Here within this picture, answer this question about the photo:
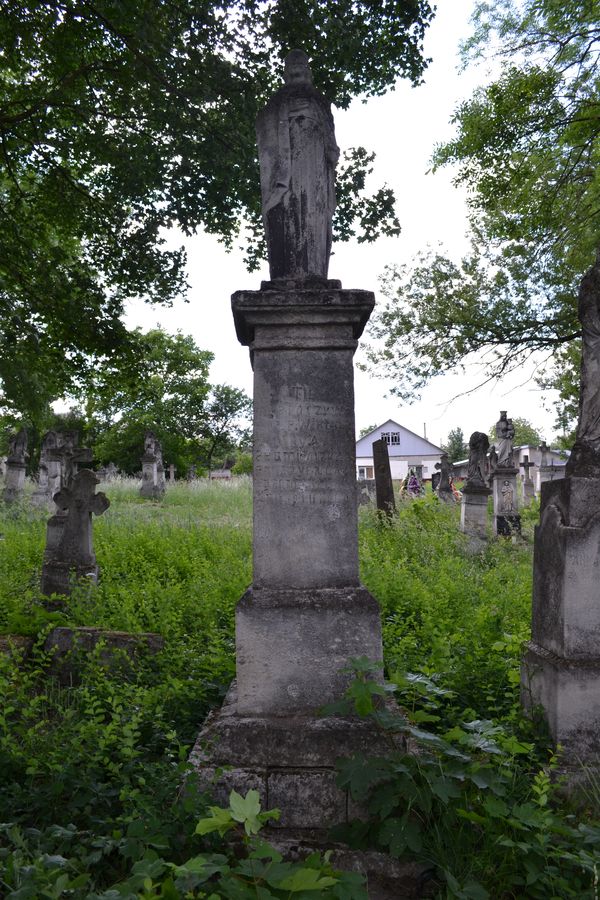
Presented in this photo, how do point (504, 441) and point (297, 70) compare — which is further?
point (504, 441)

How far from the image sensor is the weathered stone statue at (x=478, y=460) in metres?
13.5

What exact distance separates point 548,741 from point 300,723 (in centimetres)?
150

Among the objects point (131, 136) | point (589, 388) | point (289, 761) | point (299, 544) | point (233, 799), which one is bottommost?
point (289, 761)

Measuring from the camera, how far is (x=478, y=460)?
548 inches

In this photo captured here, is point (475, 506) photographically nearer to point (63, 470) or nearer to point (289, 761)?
point (63, 470)

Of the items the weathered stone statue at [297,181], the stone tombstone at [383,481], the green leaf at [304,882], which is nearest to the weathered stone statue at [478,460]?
the stone tombstone at [383,481]

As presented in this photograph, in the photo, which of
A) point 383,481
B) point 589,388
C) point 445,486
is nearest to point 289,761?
point 589,388

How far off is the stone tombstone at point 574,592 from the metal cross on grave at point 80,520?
547cm

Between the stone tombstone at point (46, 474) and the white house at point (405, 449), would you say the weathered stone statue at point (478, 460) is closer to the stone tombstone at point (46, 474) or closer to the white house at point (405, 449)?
the stone tombstone at point (46, 474)

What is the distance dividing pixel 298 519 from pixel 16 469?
16891mm

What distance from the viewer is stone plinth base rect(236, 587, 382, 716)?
344 cm

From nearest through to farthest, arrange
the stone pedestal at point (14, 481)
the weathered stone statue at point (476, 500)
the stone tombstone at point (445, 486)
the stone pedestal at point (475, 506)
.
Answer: the weathered stone statue at point (476, 500), the stone pedestal at point (475, 506), the stone pedestal at point (14, 481), the stone tombstone at point (445, 486)

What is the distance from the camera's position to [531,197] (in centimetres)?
1345

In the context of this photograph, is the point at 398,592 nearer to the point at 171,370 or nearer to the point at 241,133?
the point at 241,133
